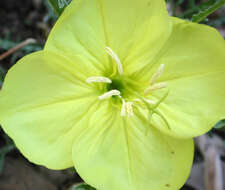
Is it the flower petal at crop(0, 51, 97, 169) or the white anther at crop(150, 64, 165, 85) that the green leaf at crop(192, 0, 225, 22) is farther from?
the flower petal at crop(0, 51, 97, 169)

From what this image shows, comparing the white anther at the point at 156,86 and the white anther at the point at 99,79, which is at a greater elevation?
the white anther at the point at 99,79

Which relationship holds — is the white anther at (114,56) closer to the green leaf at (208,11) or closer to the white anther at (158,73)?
the white anther at (158,73)

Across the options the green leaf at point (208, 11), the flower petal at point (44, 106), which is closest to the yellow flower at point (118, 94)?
the flower petal at point (44, 106)

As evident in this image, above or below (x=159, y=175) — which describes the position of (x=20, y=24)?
above

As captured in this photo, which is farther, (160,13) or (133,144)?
(133,144)

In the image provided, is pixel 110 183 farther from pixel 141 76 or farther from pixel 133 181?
pixel 141 76

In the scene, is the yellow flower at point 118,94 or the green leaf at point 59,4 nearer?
the yellow flower at point 118,94

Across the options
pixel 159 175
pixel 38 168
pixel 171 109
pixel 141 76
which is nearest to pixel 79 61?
pixel 141 76

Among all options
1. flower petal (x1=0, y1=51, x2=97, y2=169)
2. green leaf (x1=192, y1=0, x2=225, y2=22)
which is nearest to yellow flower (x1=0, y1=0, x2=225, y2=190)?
flower petal (x1=0, y1=51, x2=97, y2=169)
